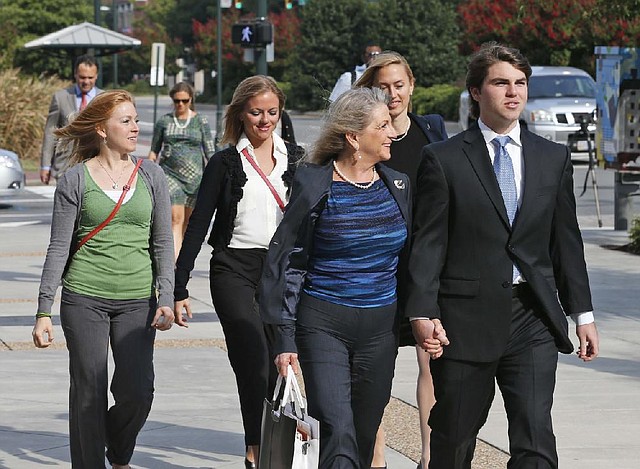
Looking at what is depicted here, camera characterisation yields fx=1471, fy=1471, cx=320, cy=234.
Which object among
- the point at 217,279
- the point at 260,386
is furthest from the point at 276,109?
the point at 260,386

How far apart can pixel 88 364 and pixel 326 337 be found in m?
1.22

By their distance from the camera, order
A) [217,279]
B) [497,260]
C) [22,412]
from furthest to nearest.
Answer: [22,412]
[217,279]
[497,260]

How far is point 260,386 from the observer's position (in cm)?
667

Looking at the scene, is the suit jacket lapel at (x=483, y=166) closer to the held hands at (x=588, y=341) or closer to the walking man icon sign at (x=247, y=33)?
the held hands at (x=588, y=341)

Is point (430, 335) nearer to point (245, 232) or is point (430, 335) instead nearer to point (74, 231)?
point (74, 231)

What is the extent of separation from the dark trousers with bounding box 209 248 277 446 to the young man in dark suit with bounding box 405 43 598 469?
1.57 m

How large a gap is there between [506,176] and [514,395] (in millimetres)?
762

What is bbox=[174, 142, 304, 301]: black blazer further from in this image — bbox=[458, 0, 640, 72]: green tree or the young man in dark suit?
bbox=[458, 0, 640, 72]: green tree

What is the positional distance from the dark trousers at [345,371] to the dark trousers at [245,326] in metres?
1.36

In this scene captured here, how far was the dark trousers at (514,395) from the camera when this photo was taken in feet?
16.5

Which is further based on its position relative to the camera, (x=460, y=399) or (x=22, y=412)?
(x=22, y=412)

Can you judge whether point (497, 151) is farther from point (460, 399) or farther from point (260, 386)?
point (260, 386)

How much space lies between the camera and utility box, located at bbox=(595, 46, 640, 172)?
16.4 meters

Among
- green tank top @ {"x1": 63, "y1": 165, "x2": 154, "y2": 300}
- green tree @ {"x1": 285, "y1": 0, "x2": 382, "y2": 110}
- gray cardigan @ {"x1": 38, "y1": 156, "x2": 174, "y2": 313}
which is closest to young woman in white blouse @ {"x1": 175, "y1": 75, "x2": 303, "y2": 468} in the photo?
gray cardigan @ {"x1": 38, "y1": 156, "x2": 174, "y2": 313}
